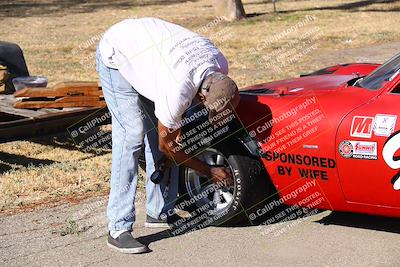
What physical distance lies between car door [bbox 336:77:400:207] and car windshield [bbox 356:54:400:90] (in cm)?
20

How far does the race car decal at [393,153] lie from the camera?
4.77 m

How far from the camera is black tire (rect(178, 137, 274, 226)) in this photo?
5.35m

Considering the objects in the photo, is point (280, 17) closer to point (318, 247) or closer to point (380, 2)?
point (380, 2)

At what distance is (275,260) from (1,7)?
81.4 ft

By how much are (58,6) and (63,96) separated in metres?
20.7

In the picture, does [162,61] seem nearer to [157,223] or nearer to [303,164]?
[303,164]

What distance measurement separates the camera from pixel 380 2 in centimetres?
2469

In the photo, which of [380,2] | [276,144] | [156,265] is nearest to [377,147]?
[276,144]

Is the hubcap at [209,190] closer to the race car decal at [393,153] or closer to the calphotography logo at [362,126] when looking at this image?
the calphotography logo at [362,126]

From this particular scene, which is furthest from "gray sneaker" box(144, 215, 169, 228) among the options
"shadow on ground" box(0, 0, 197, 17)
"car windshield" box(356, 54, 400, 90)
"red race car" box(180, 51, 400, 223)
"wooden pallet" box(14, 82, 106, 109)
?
"shadow on ground" box(0, 0, 197, 17)

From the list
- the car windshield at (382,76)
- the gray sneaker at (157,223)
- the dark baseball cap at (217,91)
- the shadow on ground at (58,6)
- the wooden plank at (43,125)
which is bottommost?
the shadow on ground at (58,6)

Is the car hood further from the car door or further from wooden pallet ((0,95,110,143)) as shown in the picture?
wooden pallet ((0,95,110,143))

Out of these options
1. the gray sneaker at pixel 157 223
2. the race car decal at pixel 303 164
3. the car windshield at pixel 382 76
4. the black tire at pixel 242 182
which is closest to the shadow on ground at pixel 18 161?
the gray sneaker at pixel 157 223

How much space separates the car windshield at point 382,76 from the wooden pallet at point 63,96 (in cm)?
356
